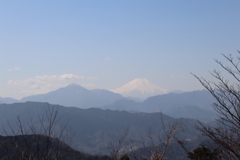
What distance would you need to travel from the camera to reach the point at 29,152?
307 inches

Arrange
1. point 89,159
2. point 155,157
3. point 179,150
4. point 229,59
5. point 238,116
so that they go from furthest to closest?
point 179,150
point 89,159
point 155,157
point 229,59
point 238,116

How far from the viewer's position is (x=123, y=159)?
26.9 m

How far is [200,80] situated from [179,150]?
164 m

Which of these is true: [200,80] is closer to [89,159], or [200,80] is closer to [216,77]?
[216,77]

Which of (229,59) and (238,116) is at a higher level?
(229,59)

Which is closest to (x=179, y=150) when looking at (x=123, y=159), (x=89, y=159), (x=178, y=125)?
(x=89, y=159)

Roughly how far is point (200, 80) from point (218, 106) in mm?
1123

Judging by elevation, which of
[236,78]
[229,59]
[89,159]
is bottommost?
[89,159]

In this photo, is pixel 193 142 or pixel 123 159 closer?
pixel 123 159

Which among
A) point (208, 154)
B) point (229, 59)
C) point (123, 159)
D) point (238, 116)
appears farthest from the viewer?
point (123, 159)

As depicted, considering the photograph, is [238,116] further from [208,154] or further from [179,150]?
[179,150]

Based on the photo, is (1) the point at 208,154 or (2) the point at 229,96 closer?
(2) the point at 229,96

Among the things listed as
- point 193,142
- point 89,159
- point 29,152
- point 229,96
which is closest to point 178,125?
point 229,96

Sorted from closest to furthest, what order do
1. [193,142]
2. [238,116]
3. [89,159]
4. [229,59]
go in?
[238,116] → [229,59] → [89,159] → [193,142]
